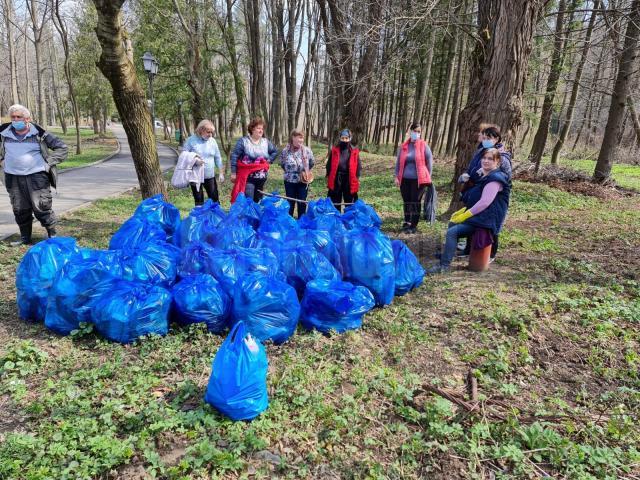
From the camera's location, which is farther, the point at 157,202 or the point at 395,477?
the point at 157,202

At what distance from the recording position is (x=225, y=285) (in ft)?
11.2

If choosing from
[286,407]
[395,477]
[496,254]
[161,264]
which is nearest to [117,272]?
[161,264]

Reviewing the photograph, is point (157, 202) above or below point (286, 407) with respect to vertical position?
above

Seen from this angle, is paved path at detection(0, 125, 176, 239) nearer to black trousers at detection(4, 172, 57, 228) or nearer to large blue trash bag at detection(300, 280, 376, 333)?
black trousers at detection(4, 172, 57, 228)

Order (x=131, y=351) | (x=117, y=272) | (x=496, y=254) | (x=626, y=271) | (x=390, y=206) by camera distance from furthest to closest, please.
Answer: (x=390, y=206) → (x=496, y=254) → (x=626, y=271) → (x=117, y=272) → (x=131, y=351)

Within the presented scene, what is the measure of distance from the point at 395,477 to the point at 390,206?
6.61 m

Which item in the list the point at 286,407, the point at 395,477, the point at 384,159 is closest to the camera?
the point at 395,477

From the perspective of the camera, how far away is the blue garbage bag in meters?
4.22

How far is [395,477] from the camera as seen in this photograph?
2.15 metres

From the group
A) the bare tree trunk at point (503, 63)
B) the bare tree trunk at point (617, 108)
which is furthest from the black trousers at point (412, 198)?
the bare tree trunk at point (617, 108)

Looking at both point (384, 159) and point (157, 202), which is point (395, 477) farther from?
point (384, 159)

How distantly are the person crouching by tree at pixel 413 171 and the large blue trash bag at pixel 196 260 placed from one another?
11.4 feet

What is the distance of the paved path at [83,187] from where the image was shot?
7131 millimetres

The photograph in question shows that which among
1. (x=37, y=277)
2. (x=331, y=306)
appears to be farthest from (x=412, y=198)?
(x=37, y=277)
